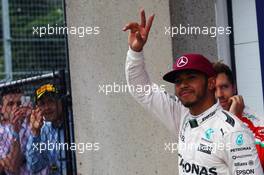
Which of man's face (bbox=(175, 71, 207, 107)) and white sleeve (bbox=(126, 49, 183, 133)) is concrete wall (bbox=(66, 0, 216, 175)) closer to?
white sleeve (bbox=(126, 49, 183, 133))

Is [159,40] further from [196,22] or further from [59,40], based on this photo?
[59,40]

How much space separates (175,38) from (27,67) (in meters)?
7.72

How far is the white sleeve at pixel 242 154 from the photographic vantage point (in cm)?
349

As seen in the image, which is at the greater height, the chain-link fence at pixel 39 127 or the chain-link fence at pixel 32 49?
the chain-link fence at pixel 32 49

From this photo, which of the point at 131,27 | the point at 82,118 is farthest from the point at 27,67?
the point at 131,27

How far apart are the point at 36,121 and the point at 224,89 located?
1987 millimetres

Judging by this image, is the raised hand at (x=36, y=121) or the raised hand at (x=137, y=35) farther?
the raised hand at (x=36, y=121)

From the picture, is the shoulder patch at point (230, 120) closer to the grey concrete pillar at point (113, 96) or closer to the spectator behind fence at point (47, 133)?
the grey concrete pillar at point (113, 96)

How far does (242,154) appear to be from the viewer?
11.5 ft

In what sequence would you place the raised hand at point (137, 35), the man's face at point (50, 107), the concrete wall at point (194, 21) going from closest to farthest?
the raised hand at point (137, 35) < the concrete wall at point (194, 21) < the man's face at point (50, 107)

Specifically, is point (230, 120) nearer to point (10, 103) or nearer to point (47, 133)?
point (47, 133)

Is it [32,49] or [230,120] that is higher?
[32,49]

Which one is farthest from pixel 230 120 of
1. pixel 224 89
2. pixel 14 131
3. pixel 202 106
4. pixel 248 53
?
pixel 14 131

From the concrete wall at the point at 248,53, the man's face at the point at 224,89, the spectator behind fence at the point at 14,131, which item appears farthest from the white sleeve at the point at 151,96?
the spectator behind fence at the point at 14,131
